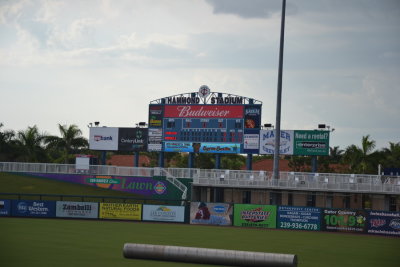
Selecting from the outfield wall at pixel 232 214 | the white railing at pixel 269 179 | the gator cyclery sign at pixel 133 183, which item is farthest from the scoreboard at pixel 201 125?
the outfield wall at pixel 232 214

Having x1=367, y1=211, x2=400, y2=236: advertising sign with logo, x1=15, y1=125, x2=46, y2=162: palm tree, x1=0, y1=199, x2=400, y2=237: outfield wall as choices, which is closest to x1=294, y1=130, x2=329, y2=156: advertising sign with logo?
x1=0, y1=199, x2=400, y2=237: outfield wall

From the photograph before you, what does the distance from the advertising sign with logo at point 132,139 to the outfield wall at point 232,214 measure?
65.6 feet

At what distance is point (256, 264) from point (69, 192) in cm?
4405

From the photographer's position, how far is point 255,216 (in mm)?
40625

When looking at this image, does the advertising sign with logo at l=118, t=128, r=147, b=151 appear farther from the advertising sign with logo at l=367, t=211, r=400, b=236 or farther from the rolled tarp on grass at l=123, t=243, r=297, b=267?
the rolled tarp on grass at l=123, t=243, r=297, b=267

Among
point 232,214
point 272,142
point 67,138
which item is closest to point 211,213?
point 232,214

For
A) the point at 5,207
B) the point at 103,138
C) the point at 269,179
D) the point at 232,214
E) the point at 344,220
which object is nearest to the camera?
the point at 344,220

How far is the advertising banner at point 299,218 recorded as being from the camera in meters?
39.4

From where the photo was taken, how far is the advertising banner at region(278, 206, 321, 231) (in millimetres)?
39406

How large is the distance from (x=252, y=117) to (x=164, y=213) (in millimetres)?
18433

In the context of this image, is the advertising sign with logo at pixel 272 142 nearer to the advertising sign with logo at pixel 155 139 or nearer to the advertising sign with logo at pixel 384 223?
the advertising sign with logo at pixel 155 139

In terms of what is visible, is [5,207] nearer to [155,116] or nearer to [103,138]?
[155,116]

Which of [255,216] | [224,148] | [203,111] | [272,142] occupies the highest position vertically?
[203,111]

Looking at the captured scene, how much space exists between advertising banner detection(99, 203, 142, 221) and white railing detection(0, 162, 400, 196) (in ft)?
44.4
